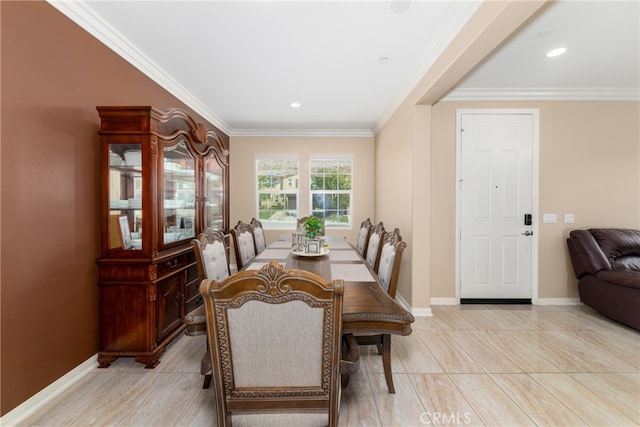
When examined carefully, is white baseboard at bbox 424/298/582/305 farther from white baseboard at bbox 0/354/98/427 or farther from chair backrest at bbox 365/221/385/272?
Result: white baseboard at bbox 0/354/98/427

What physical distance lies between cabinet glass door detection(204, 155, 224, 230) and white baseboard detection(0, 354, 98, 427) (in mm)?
1826

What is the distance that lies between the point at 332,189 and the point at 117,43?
382cm

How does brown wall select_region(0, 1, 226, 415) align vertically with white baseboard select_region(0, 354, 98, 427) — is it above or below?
above

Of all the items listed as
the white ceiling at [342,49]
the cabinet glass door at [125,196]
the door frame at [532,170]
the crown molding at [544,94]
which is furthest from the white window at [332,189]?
the cabinet glass door at [125,196]

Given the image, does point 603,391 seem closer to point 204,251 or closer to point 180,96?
point 204,251

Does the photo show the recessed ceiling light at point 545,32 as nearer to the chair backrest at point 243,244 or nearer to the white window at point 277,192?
the chair backrest at point 243,244

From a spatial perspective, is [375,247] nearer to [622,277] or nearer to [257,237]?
[257,237]

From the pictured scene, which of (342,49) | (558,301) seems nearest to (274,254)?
(342,49)

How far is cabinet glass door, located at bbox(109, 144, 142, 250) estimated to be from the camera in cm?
223

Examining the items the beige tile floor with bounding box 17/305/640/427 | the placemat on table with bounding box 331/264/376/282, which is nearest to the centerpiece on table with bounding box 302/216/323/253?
the placemat on table with bounding box 331/264/376/282

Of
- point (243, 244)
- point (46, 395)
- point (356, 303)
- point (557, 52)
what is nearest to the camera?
point (356, 303)

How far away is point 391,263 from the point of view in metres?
2.06

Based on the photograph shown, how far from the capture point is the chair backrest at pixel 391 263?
6.52 feet

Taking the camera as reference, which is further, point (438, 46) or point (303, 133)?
point (303, 133)
